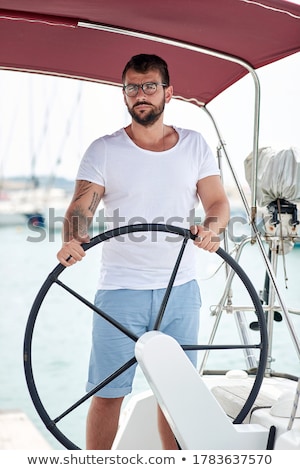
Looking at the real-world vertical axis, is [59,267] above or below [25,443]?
above

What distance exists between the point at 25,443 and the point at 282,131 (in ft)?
45.9

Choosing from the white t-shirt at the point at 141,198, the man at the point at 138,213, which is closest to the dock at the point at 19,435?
the man at the point at 138,213

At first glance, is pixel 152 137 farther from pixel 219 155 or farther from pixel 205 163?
pixel 219 155

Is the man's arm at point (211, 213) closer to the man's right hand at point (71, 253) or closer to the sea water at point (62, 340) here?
the man's right hand at point (71, 253)

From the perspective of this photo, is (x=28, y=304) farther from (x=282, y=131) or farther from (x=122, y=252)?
(x=122, y=252)

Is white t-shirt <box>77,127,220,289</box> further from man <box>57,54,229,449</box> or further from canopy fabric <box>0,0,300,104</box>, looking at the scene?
canopy fabric <box>0,0,300,104</box>

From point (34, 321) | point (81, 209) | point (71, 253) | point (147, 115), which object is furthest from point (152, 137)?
point (34, 321)

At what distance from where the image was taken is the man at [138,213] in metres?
2.19

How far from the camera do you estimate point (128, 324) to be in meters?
2.19

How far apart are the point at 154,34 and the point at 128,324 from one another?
2.81 ft

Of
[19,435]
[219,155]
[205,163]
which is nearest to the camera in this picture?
[205,163]

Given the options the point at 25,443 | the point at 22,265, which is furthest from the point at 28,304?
the point at 25,443

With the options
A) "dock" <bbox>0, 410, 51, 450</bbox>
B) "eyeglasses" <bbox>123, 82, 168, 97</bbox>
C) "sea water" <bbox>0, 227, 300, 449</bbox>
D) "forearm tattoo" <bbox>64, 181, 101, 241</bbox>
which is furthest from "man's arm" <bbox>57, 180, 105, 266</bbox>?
"dock" <bbox>0, 410, 51, 450</bbox>

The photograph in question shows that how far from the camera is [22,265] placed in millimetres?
26594
